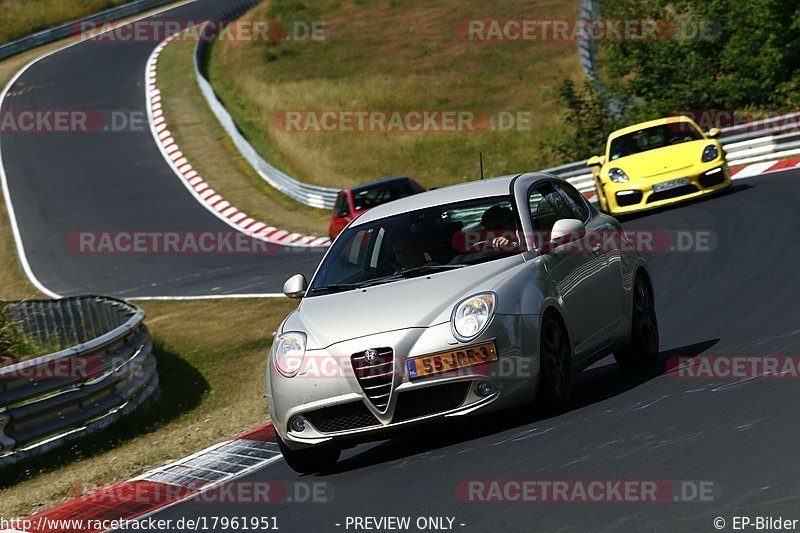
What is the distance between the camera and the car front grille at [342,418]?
23.9 feet

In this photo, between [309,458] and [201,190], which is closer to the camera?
[309,458]

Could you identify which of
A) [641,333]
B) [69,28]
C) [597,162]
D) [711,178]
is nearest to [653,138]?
[597,162]

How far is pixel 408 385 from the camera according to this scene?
7.16 metres

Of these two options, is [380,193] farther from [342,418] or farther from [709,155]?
[342,418]

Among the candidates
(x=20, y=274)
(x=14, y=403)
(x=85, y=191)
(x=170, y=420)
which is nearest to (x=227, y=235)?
(x=20, y=274)

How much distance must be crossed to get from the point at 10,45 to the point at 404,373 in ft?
180

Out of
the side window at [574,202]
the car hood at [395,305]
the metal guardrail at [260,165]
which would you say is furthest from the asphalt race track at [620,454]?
the metal guardrail at [260,165]

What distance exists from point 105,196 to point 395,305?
97.6ft

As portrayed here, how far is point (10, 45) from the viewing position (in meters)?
57.9

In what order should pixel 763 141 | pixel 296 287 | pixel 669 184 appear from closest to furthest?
pixel 296 287 → pixel 669 184 → pixel 763 141

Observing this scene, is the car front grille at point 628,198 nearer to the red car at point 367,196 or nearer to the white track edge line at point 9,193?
the red car at point 367,196

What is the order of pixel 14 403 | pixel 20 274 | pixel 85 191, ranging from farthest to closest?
pixel 85 191 → pixel 20 274 → pixel 14 403

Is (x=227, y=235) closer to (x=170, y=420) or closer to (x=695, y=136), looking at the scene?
(x=695, y=136)

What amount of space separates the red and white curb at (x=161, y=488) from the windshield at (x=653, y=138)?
11.8 metres
